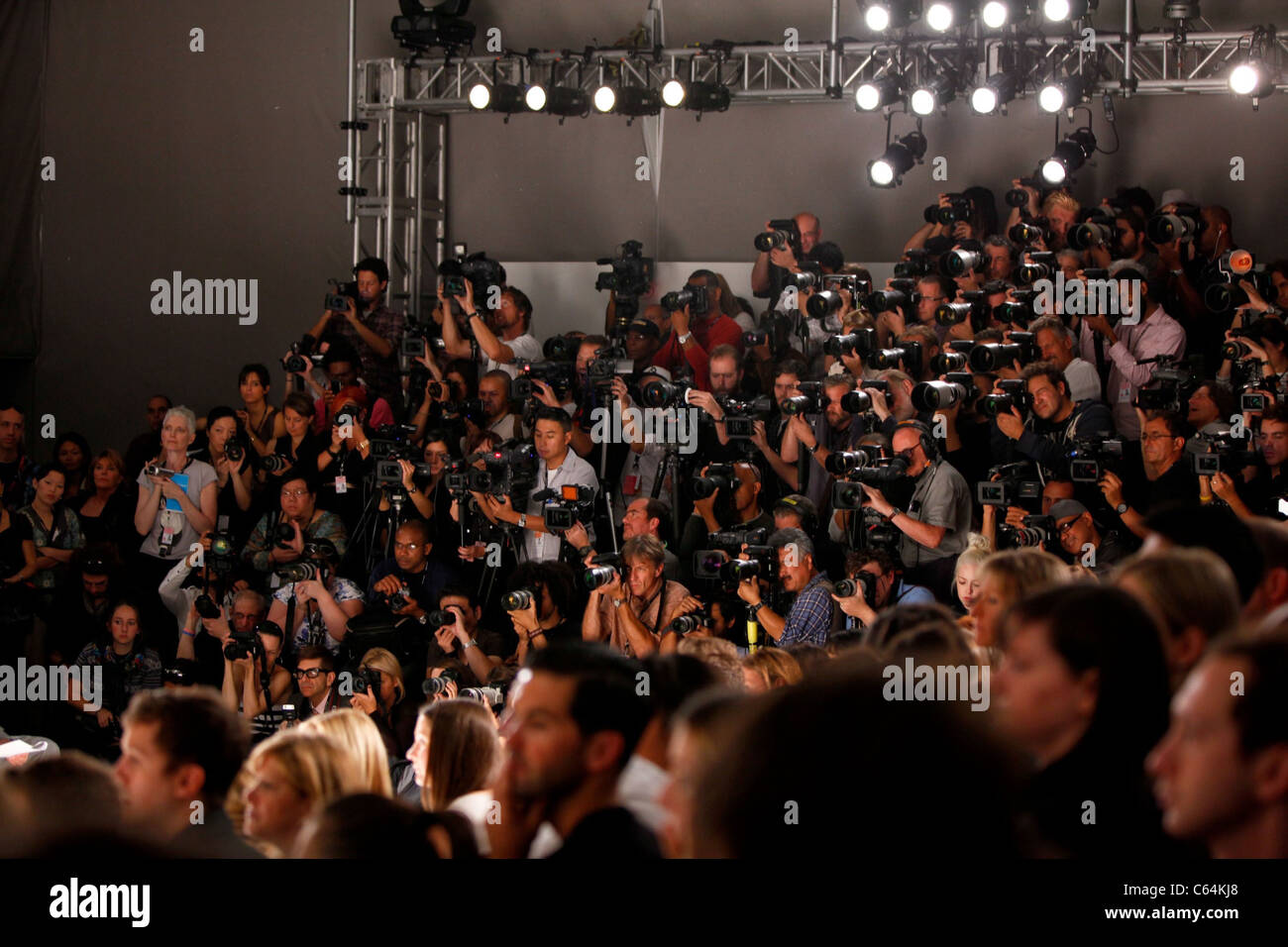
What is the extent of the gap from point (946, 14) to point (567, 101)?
5.91 ft

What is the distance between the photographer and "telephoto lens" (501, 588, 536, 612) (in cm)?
510

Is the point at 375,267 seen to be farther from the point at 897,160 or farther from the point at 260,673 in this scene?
the point at 897,160

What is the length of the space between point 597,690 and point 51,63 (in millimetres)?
8286

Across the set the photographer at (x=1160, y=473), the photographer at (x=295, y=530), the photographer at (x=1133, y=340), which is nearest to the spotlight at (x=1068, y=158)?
the photographer at (x=1133, y=340)

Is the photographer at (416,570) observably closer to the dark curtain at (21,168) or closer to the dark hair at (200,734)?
the dark hair at (200,734)

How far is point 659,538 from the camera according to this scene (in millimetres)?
5672

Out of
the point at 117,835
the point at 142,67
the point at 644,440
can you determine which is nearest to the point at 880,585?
the point at 644,440

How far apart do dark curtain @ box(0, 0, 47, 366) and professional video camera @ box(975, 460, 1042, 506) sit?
6.20m

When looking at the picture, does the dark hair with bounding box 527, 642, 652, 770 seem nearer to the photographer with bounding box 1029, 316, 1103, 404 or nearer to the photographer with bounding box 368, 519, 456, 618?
the photographer with bounding box 368, 519, 456, 618

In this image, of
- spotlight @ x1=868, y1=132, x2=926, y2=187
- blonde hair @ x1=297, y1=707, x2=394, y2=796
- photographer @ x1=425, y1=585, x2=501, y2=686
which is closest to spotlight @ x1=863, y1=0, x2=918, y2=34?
spotlight @ x1=868, y1=132, x2=926, y2=187

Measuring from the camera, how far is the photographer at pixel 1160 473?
4891 mm

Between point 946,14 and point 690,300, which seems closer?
point 946,14

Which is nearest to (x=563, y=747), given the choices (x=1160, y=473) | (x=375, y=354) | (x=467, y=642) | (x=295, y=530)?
(x=467, y=642)

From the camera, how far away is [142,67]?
890 cm
